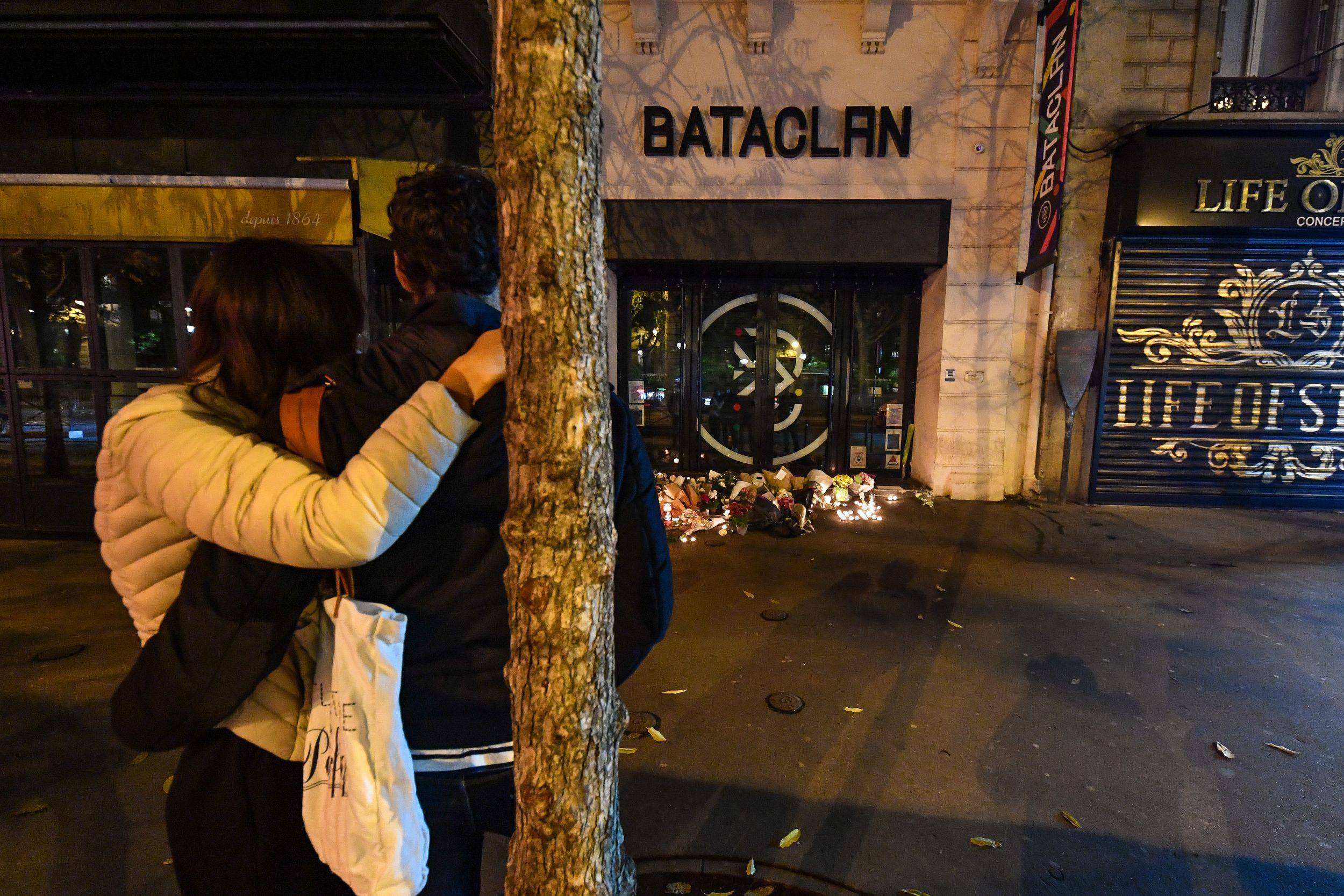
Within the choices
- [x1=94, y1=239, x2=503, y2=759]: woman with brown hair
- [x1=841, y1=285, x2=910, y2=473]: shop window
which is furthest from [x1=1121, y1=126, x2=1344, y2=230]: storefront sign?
[x1=94, y1=239, x2=503, y2=759]: woman with brown hair

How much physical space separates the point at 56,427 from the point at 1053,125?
1058 cm

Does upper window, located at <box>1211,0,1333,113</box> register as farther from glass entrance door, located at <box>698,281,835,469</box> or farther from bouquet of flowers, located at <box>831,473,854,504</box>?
bouquet of flowers, located at <box>831,473,854,504</box>

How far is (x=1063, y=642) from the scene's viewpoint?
4.53 m

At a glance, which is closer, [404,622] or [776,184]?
[404,622]

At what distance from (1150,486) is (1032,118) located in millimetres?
4665

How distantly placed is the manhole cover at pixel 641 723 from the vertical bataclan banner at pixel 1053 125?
6562mm

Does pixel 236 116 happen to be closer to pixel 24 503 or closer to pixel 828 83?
pixel 24 503

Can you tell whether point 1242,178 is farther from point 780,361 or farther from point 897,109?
point 780,361

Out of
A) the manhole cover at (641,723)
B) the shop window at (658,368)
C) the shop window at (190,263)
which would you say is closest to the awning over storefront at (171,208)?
the shop window at (190,263)

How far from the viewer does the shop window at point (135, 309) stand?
655cm

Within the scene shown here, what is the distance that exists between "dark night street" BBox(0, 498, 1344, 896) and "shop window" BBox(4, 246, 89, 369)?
200 centimetres

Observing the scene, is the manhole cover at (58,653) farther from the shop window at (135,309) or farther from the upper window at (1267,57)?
the upper window at (1267,57)

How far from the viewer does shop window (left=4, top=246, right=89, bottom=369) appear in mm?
6531

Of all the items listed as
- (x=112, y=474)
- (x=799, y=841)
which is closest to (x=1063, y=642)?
(x=799, y=841)
